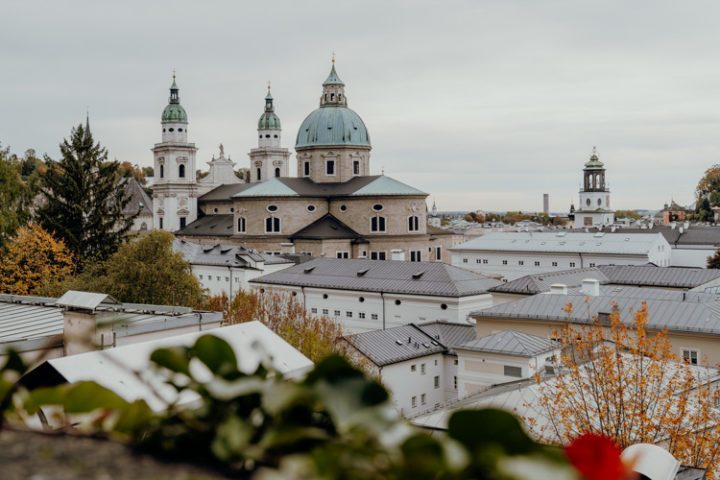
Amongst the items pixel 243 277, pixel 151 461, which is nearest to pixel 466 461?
pixel 151 461

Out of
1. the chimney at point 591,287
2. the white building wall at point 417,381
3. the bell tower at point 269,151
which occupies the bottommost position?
the white building wall at point 417,381

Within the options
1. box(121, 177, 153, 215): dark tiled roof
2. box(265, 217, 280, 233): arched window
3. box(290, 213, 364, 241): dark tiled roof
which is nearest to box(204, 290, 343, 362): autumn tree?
box(290, 213, 364, 241): dark tiled roof

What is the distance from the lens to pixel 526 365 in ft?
78.2

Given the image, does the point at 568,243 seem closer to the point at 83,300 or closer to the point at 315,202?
the point at 315,202

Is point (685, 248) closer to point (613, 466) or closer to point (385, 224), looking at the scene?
point (385, 224)

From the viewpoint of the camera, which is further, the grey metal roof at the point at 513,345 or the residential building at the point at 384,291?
the residential building at the point at 384,291

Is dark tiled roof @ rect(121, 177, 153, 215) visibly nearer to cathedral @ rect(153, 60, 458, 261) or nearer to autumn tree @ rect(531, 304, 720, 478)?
cathedral @ rect(153, 60, 458, 261)

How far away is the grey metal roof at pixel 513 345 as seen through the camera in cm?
2418

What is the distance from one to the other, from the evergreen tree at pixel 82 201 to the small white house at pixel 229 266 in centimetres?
909

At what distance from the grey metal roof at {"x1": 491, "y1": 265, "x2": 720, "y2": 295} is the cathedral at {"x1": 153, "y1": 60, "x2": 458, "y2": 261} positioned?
42.6 feet

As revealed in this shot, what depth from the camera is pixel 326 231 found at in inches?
2336

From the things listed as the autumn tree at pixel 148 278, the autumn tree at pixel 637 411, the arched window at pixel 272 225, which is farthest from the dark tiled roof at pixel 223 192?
the autumn tree at pixel 637 411

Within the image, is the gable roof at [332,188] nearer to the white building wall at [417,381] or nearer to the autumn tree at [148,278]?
the autumn tree at [148,278]

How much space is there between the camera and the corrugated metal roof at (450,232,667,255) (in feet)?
197
